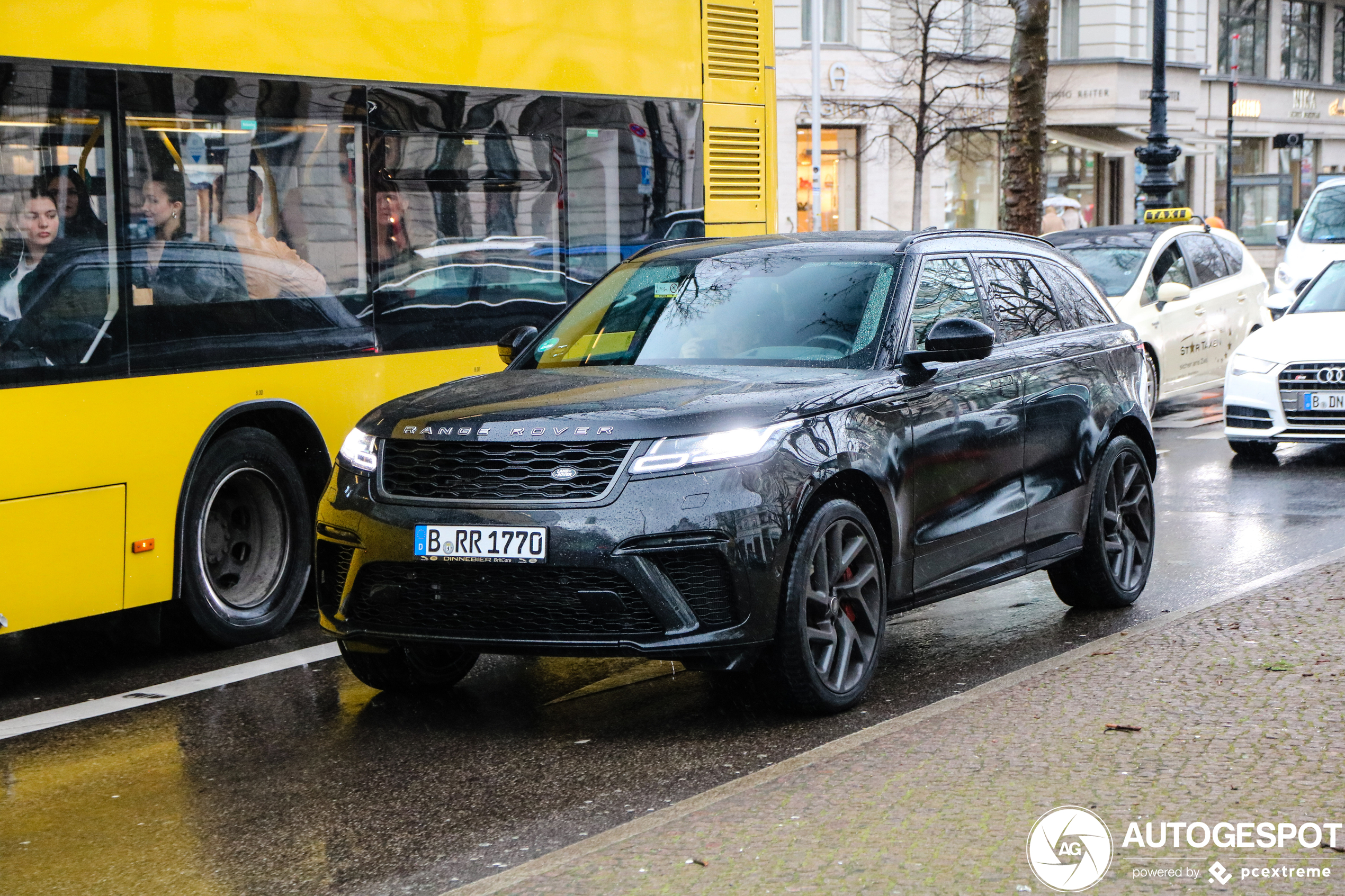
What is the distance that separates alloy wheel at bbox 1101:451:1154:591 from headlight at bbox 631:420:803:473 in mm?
2734

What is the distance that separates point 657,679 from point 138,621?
2.34 meters

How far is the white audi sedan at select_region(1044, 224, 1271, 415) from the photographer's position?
639 inches

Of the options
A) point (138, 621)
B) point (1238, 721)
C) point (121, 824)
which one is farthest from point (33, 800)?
point (1238, 721)

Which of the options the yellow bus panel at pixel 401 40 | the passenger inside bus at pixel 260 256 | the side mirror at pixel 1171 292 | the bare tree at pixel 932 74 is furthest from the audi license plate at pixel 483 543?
the bare tree at pixel 932 74

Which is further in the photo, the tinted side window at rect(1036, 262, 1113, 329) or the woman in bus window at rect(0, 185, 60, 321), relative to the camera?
the tinted side window at rect(1036, 262, 1113, 329)

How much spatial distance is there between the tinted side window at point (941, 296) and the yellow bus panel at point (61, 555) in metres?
3.21

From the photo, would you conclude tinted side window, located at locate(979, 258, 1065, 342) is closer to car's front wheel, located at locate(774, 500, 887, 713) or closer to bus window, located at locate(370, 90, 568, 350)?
car's front wheel, located at locate(774, 500, 887, 713)

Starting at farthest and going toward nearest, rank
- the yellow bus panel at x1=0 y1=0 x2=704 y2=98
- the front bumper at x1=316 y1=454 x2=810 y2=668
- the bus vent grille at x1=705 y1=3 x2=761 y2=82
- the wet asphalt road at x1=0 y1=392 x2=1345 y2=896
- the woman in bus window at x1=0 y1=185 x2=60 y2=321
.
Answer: the bus vent grille at x1=705 y1=3 x2=761 y2=82
the yellow bus panel at x1=0 y1=0 x2=704 y2=98
the woman in bus window at x1=0 y1=185 x2=60 y2=321
the front bumper at x1=316 y1=454 x2=810 y2=668
the wet asphalt road at x1=0 y1=392 x2=1345 y2=896

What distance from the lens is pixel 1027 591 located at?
901 cm

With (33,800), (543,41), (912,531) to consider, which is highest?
(543,41)

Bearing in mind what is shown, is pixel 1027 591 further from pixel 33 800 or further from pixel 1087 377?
pixel 33 800

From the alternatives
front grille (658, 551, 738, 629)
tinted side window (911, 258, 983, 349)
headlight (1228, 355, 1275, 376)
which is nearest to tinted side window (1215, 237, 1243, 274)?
headlight (1228, 355, 1275, 376)

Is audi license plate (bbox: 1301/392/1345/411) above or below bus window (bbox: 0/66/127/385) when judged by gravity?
below

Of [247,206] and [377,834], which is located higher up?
[247,206]
